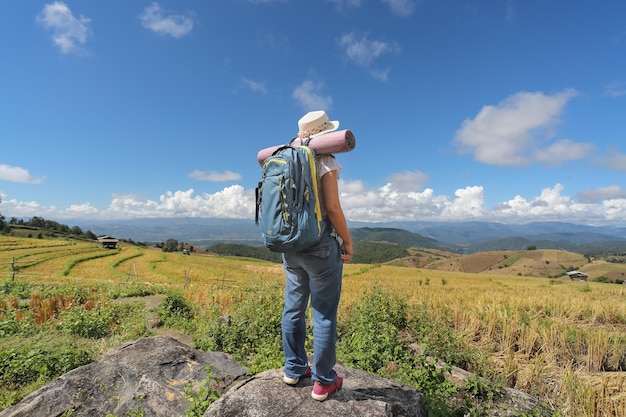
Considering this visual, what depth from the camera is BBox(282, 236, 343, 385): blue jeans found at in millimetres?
2805

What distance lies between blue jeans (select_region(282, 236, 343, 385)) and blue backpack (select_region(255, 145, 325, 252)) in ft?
0.70

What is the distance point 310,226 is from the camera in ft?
8.61

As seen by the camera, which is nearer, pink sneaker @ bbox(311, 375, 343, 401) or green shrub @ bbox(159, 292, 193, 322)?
pink sneaker @ bbox(311, 375, 343, 401)

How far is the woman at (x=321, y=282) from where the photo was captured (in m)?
2.82

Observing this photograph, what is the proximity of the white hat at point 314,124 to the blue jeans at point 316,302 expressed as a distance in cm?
108

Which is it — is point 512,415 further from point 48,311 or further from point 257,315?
point 48,311

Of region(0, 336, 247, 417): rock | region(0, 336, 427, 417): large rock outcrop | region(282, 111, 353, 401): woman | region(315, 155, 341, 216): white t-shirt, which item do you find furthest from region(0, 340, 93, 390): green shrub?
region(315, 155, 341, 216): white t-shirt

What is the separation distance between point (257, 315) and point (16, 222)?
133 m

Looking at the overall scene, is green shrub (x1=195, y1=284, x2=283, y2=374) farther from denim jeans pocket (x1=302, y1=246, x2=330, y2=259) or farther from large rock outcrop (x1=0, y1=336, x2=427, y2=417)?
denim jeans pocket (x1=302, y1=246, x2=330, y2=259)

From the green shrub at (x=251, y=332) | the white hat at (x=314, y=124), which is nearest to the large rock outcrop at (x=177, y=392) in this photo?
the green shrub at (x=251, y=332)

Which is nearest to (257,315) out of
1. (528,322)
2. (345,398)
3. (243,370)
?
(243,370)

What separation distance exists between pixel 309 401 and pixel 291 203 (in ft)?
6.29

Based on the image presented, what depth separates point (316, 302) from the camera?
2.88m

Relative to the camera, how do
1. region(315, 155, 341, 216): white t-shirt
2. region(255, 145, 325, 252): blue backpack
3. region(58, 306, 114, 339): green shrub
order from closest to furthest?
region(255, 145, 325, 252): blue backpack < region(315, 155, 341, 216): white t-shirt < region(58, 306, 114, 339): green shrub
